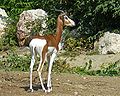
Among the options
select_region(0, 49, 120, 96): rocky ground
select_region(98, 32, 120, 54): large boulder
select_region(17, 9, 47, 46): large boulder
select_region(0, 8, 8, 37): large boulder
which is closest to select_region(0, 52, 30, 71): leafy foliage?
select_region(0, 49, 120, 96): rocky ground

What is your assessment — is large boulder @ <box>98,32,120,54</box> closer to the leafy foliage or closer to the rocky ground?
the leafy foliage

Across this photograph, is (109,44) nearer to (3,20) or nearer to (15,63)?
(15,63)

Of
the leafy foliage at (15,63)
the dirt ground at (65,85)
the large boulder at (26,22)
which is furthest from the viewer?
the large boulder at (26,22)

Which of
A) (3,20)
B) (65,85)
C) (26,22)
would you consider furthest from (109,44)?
(65,85)

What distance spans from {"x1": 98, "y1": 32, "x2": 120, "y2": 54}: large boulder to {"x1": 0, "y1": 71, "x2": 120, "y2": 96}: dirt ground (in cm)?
453

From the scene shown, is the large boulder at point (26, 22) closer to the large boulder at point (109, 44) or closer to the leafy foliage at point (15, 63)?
the large boulder at point (109, 44)

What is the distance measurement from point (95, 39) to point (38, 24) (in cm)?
242

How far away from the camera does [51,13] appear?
62.0 feet

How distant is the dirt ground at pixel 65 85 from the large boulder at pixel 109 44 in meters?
4.53

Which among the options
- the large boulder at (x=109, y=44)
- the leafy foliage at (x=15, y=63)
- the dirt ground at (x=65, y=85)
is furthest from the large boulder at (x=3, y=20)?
the dirt ground at (x=65, y=85)

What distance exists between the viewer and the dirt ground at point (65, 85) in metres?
9.09

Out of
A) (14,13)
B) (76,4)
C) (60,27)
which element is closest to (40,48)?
(60,27)

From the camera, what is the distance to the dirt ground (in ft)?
29.8


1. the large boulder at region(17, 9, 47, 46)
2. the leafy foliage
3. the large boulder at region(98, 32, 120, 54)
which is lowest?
the leafy foliage
